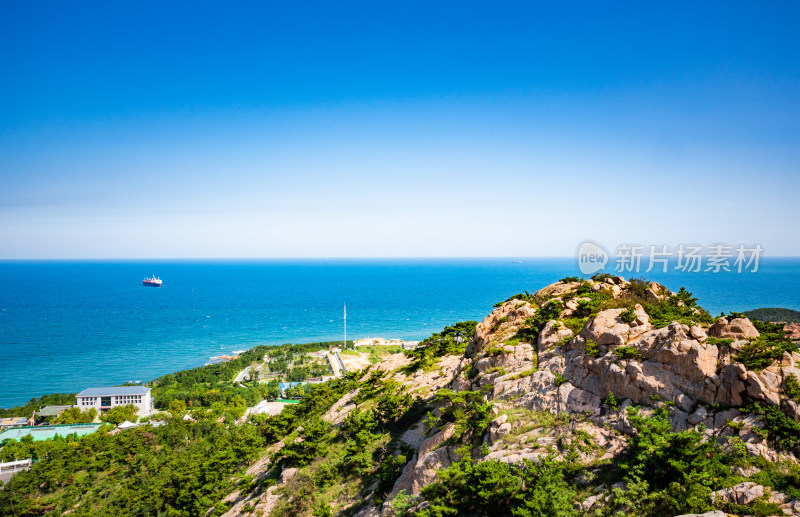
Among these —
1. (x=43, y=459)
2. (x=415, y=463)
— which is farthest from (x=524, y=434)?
(x=43, y=459)

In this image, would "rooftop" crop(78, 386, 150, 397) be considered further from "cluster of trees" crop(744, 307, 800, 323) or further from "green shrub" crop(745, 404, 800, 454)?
"cluster of trees" crop(744, 307, 800, 323)

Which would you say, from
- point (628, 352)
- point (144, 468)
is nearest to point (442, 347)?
point (628, 352)

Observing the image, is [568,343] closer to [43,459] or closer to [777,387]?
[777,387]

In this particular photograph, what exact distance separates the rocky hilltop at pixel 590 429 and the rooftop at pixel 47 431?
30593mm

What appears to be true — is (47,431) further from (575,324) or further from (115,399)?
(575,324)

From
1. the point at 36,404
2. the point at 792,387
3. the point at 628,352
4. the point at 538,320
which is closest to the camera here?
the point at 792,387

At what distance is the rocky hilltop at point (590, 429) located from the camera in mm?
8461

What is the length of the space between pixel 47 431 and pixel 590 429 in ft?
158

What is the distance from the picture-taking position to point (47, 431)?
3747 centimetres

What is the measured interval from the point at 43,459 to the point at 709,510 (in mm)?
40479

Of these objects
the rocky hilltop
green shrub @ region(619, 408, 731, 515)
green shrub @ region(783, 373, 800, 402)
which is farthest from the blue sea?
green shrub @ region(783, 373, 800, 402)

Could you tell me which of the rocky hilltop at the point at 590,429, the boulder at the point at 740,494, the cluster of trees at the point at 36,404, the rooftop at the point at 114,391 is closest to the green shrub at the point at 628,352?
the rocky hilltop at the point at 590,429

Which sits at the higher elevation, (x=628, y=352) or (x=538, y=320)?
(x=538, y=320)

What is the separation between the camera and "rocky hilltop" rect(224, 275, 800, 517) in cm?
846
